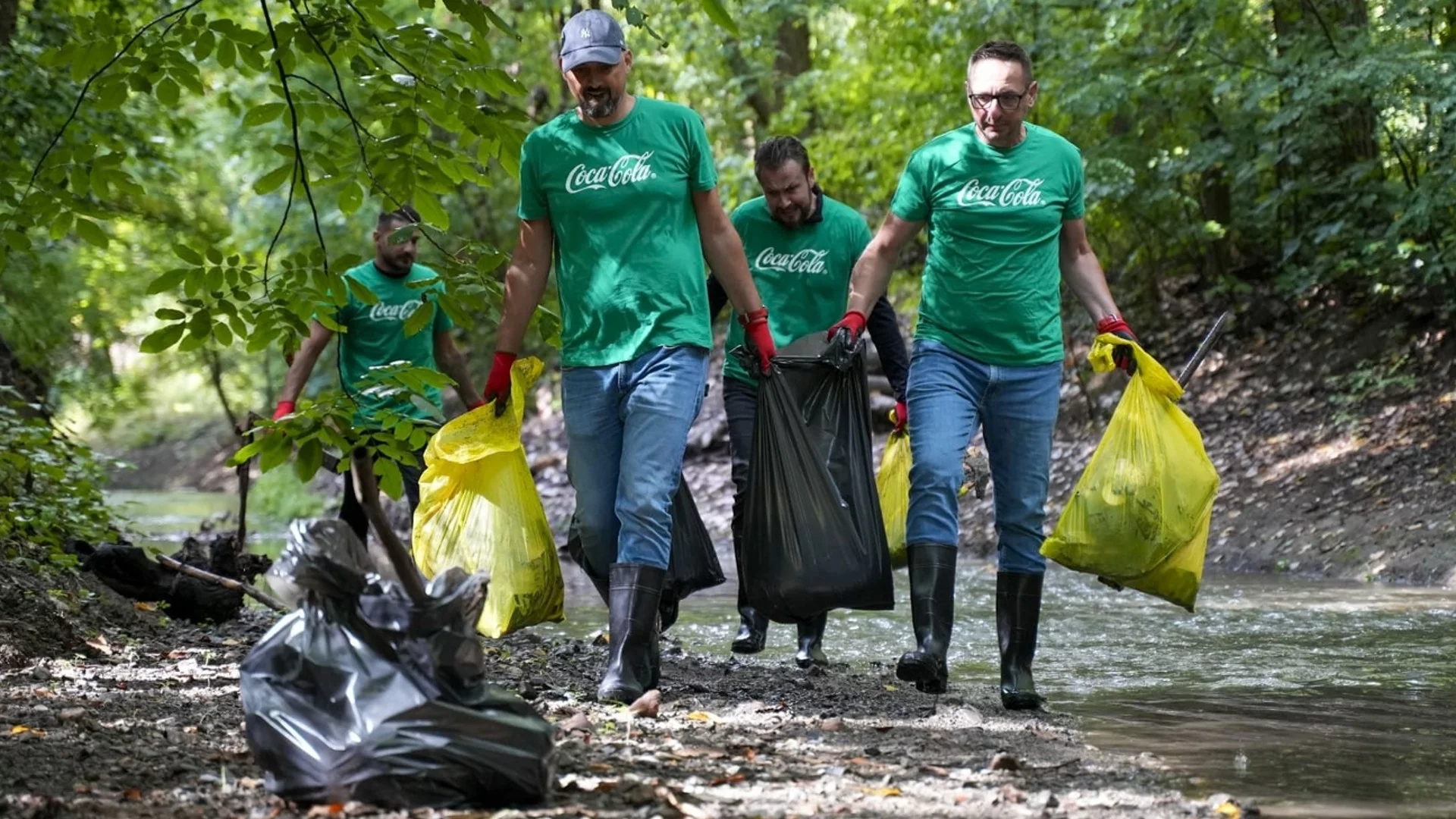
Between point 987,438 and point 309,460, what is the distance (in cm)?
212

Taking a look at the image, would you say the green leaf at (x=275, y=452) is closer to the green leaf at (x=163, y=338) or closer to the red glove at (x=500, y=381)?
the green leaf at (x=163, y=338)

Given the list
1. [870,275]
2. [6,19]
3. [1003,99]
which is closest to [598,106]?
[870,275]

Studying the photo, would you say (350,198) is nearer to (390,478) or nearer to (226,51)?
(226,51)

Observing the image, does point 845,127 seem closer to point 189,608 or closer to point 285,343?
point 189,608

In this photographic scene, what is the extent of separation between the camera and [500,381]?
4832mm

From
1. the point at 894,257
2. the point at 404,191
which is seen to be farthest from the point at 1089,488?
the point at 404,191

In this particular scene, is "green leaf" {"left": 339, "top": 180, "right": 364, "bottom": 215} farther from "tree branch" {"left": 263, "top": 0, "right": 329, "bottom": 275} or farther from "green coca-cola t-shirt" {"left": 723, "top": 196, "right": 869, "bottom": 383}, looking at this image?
"green coca-cola t-shirt" {"left": 723, "top": 196, "right": 869, "bottom": 383}

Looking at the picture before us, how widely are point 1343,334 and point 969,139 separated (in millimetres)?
9024

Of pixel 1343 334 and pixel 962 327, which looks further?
pixel 1343 334

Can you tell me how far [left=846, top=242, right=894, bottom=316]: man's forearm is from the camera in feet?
16.5

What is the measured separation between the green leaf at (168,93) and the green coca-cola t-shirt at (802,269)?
2.03m

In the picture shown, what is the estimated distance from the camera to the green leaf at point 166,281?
4184 mm

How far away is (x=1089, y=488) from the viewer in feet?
15.7

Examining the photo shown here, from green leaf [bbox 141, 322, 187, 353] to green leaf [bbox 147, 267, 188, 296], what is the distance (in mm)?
105
